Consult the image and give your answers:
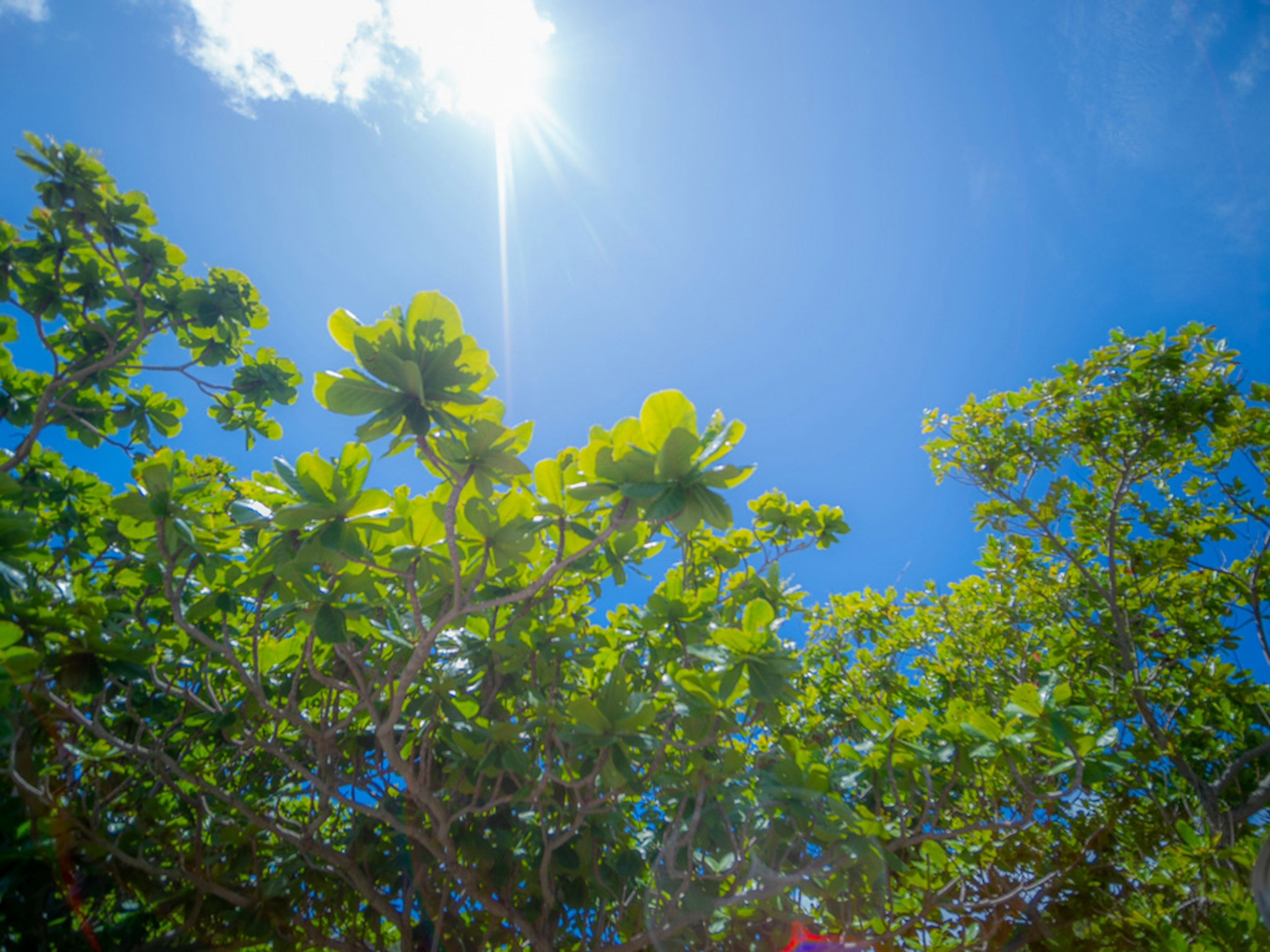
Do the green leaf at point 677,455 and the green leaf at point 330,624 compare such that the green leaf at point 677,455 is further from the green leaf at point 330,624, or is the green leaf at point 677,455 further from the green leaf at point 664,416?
the green leaf at point 330,624

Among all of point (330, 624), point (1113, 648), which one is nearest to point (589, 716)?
point (330, 624)

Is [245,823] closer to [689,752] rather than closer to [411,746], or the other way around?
[411,746]

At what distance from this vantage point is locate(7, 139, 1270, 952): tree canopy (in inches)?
87.1

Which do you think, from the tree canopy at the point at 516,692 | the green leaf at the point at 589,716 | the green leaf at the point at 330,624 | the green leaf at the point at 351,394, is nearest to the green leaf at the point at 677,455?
the tree canopy at the point at 516,692

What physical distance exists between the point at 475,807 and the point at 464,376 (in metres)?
2.22

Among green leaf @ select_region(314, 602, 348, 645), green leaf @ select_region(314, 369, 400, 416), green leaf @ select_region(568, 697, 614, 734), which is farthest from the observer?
green leaf @ select_region(568, 697, 614, 734)

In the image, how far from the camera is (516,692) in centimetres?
354

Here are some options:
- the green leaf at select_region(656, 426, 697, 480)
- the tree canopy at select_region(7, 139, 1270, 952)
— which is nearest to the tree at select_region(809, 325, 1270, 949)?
the tree canopy at select_region(7, 139, 1270, 952)

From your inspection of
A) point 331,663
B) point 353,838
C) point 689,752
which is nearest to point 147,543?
A: point 331,663

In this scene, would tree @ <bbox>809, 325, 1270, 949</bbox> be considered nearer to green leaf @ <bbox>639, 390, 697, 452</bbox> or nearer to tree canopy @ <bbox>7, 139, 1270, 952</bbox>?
tree canopy @ <bbox>7, 139, 1270, 952</bbox>

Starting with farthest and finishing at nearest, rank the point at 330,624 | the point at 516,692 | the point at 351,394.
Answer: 1. the point at 516,692
2. the point at 330,624
3. the point at 351,394

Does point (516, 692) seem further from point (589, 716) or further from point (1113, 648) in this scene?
point (1113, 648)

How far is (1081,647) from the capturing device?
226 inches

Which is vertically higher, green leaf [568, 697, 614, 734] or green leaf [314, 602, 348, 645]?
green leaf [314, 602, 348, 645]
